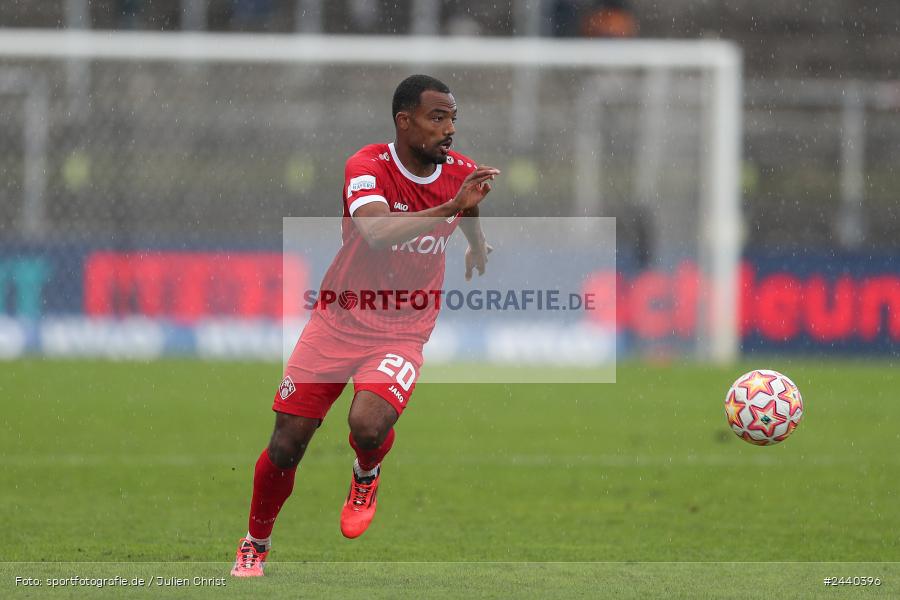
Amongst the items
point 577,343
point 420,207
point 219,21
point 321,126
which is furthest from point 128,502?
point 219,21

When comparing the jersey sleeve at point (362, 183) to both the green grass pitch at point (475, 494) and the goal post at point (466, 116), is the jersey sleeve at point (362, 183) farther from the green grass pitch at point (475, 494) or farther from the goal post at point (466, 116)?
the goal post at point (466, 116)

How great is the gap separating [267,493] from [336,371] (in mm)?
663

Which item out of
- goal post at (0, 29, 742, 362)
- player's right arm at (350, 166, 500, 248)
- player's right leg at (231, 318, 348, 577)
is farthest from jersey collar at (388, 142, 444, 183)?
goal post at (0, 29, 742, 362)

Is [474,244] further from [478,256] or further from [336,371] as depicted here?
[336,371]

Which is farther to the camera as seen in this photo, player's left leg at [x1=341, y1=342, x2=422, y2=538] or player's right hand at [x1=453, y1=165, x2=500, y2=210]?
player's left leg at [x1=341, y1=342, x2=422, y2=538]

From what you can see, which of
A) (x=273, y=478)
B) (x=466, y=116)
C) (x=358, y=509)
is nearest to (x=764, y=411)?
(x=358, y=509)

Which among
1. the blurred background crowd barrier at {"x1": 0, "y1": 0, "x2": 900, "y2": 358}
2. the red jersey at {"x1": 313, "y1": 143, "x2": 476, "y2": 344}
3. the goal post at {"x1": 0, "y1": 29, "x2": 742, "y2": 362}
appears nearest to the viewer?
the red jersey at {"x1": 313, "y1": 143, "x2": 476, "y2": 344}

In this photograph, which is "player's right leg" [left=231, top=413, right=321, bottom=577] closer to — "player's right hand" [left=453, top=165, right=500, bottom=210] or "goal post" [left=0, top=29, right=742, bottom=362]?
"player's right hand" [left=453, top=165, right=500, bottom=210]

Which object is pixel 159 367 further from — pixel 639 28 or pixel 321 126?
pixel 639 28

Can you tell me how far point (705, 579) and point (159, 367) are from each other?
1114 cm

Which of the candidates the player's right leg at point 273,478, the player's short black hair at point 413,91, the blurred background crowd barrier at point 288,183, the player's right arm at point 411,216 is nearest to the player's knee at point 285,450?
the player's right leg at point 273,478

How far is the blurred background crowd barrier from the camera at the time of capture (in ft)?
56.0

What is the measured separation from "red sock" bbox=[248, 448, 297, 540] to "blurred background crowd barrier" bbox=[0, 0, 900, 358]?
35.3ft

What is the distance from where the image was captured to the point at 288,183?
736 inches
